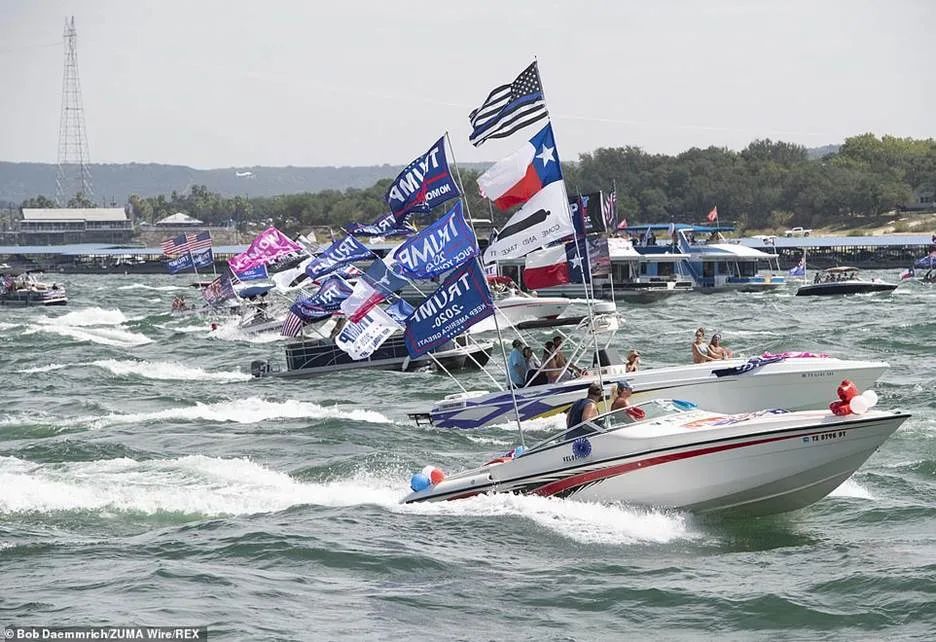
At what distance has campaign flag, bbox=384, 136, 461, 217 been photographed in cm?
2202

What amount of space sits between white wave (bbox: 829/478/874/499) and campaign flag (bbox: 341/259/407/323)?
9.48 meters

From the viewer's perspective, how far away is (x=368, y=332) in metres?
25.5

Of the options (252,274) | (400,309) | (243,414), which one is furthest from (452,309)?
(252,274)

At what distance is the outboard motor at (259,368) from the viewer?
3962 centimetres

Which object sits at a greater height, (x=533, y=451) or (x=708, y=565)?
(x=533, y=451)

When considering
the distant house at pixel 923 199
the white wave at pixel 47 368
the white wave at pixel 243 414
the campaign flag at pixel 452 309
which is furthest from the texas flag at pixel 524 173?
the distant house at pixel 923 199

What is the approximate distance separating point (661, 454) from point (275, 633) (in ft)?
20.2

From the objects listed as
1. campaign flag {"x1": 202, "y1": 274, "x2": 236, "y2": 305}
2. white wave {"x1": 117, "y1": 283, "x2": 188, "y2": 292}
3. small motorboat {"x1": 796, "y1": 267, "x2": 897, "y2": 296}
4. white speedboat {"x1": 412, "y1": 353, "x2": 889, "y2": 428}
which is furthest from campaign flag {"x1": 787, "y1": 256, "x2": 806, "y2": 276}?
white speedboat {"x1": 412, "y1": 353, "x2": 889, "y2": 428}

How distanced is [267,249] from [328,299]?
9.98 metres

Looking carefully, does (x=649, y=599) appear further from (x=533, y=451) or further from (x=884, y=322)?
(x=884, y=322)

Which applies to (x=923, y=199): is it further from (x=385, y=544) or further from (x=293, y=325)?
(x=385, y=544)

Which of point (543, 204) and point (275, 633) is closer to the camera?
point (275, 633)

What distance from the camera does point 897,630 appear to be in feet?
44.7

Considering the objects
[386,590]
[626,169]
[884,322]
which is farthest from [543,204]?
[626,169]
